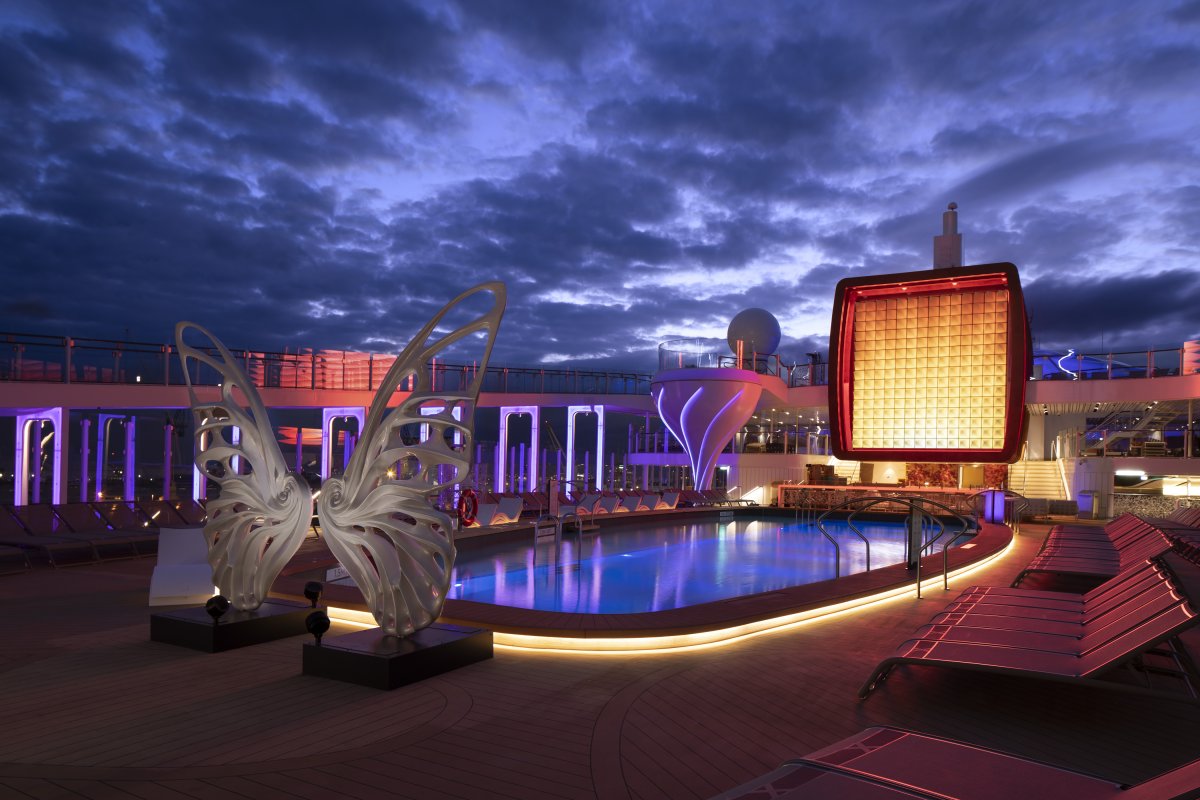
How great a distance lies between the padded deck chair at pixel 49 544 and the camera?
8344mm

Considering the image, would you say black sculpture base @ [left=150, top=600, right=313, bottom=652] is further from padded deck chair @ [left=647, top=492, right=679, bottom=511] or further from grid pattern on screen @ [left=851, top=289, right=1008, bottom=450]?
padded deck chair @ [left=647, top=492, right=679, bottom=511]

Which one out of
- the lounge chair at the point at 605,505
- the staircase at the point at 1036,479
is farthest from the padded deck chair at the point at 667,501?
the staircase at the point at 1036,479

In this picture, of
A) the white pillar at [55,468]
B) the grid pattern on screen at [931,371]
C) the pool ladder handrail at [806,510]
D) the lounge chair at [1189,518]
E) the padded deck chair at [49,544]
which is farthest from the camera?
the pool ladder handrail at [806,510]

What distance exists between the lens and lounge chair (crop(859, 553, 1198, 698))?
3270mm

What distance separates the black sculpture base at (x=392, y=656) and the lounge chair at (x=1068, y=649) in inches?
89.4

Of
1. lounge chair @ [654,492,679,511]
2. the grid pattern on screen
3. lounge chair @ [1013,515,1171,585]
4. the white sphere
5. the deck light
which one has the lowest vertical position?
lounge chair @ [654,492,679,511]

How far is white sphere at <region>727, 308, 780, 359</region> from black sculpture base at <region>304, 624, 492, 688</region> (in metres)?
22.8

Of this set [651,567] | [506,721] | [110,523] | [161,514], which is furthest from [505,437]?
[506,721]

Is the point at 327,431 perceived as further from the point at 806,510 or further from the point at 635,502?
the point at 806,510

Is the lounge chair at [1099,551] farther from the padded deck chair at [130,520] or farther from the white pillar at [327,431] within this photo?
the white pillar at [327,431]

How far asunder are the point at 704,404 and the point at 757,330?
698 cm

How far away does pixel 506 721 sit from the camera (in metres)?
3.70

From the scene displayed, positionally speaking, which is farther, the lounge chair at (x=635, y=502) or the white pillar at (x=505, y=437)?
the white pillar at (x=505, y=437)

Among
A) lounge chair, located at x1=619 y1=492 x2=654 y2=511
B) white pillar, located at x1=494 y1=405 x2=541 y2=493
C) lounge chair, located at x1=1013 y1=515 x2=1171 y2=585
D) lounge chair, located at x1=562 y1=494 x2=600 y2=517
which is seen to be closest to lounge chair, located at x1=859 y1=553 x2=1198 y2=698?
lounge chair, located at x1=1013 y1=515 x2=1171 y2=585
